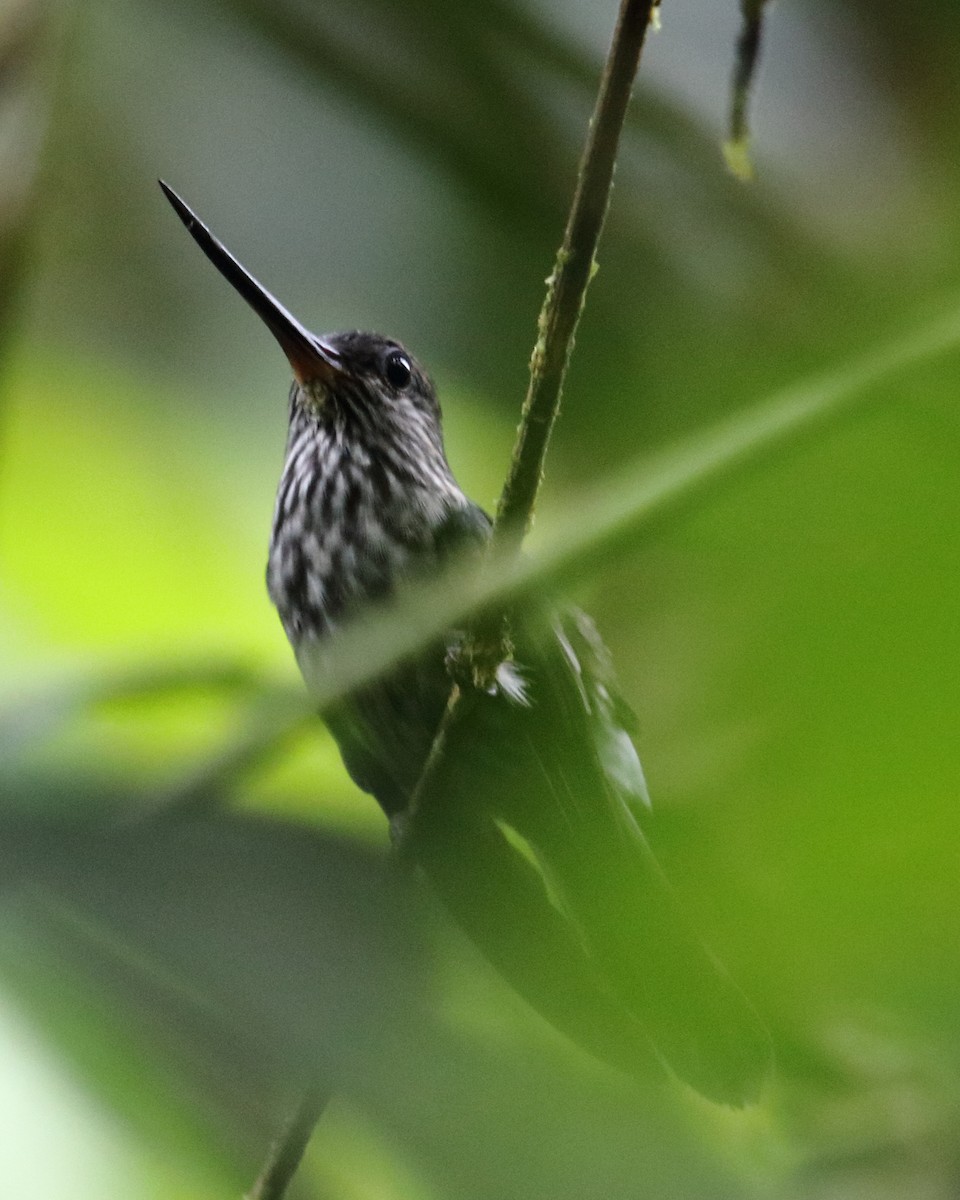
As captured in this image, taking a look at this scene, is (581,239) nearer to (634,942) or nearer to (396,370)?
(634,942)

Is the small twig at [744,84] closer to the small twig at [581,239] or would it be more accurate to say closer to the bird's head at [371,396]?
the small twig at [581,239]

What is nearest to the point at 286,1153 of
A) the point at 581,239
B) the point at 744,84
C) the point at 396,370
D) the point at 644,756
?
the point at 644,756

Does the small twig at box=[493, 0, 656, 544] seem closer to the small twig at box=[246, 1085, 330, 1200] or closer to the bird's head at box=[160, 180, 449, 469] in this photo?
the small twig at box=[246, 1085, 330, 1200]

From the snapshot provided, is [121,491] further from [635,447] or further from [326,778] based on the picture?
[635,447]

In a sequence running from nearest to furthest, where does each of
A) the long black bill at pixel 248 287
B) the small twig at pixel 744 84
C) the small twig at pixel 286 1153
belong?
the small twig at pixel 286 1153, the small twig at pixel 744 84, the long black bill at pixel 248 287

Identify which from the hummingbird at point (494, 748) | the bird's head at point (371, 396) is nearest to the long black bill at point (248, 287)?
the hummingbird at point (494, 748)

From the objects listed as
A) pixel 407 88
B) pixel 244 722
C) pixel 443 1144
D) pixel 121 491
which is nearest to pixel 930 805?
pixel 443 1144
